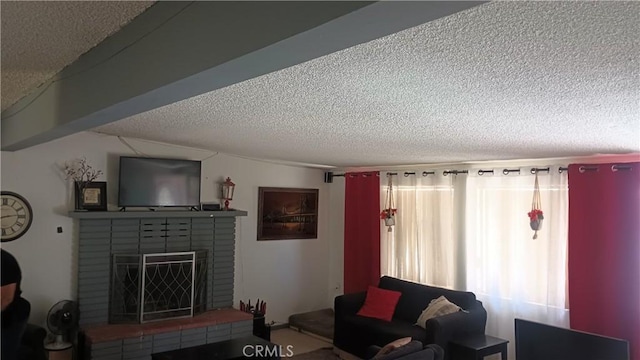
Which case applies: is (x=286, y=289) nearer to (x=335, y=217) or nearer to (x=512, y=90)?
(x=335, y=217)

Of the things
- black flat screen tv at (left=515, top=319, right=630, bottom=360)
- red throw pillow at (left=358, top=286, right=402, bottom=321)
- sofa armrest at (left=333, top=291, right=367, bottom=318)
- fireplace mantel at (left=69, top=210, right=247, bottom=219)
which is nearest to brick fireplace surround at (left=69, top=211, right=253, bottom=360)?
fireplace mantel at (left=69, top=210, right=247, bottom=219)

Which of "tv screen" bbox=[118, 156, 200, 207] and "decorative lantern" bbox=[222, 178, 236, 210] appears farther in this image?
"decorative lantern" bbox=[222, 178, 236, 210]

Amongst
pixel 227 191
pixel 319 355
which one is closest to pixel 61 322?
pixel 227 191

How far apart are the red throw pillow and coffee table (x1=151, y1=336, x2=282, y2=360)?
4.52 feet

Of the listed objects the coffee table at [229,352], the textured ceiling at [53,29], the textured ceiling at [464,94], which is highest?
the textured ceiling at [53,29]

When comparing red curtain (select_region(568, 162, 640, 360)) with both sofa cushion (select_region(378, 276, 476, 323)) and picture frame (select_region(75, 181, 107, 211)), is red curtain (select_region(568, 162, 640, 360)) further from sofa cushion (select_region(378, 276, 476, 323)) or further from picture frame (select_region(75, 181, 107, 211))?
picture frame (select_region(75, 181, 107, 211))

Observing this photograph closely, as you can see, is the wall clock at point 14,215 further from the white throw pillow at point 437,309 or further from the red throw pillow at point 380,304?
the white throw pillow at point 437,309

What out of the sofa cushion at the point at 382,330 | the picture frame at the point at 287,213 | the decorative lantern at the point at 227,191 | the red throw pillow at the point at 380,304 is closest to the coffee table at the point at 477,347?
the sofa cushion at the point at 382,330

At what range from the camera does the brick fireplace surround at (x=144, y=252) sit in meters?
4.39

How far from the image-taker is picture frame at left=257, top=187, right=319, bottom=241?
6070mm

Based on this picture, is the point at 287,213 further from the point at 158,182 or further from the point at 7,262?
the point at 7,262

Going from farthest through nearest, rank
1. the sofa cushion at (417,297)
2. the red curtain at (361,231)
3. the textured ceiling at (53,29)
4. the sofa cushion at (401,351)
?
the red curtain at (361,231), the sofa cushion at (417,297), the sofa cushion at (401,351), the textured ceiling at (53,29)

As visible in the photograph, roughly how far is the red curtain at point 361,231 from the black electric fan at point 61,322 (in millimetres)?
3380

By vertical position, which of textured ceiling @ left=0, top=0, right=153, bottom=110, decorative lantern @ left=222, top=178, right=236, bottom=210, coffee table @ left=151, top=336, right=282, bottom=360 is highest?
textured ceiling @ left=0, top=0, right=153, bottom=110
